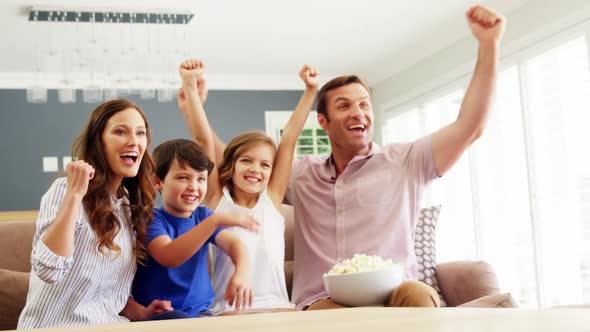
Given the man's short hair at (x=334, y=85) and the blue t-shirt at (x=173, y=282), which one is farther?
the man's short hair at (x=334, y=85)

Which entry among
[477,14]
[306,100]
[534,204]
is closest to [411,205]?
[306,100]

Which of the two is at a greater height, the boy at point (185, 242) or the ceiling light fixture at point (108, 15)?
the ceiling light fixture at point (108, 15)

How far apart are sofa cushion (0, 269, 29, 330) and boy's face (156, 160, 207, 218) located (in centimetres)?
52

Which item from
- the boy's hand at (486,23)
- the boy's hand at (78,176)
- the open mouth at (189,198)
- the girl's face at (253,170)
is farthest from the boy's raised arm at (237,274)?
the boy's hand at (486,23)

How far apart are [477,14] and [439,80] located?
430 cm

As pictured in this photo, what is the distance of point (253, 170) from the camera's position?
229cm

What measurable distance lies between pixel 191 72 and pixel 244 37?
12.4ft

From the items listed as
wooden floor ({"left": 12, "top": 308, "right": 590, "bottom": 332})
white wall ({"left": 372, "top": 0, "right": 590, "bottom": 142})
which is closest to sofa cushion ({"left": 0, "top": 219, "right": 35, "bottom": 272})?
wooden floor ({"left": 12, "top": 308, "right": 590, "bottom": 332})

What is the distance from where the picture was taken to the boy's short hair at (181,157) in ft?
6.97

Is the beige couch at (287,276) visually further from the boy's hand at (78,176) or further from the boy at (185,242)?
the boy's hand at (78,176)

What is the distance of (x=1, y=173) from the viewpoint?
268 inches

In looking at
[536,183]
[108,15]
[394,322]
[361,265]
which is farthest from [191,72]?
[536,183]

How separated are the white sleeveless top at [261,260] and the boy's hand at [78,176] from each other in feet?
2.26

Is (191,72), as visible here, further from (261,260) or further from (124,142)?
(261,260)
